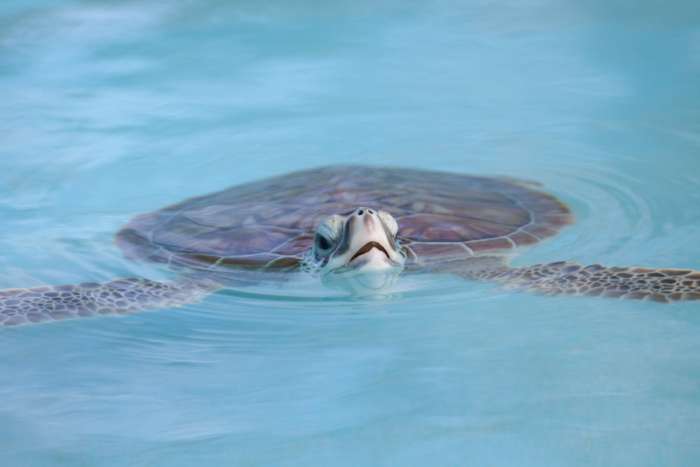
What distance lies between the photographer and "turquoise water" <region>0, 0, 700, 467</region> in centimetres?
283

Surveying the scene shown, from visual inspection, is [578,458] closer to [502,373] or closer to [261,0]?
[502,373]

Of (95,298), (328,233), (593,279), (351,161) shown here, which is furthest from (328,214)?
(351,161)

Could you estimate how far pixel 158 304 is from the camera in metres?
3.82

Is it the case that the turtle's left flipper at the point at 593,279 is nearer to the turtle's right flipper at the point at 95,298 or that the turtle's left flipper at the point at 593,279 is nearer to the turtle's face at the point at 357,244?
the turtle's face at the point at 357,244

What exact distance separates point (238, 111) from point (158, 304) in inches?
136

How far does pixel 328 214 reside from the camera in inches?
164

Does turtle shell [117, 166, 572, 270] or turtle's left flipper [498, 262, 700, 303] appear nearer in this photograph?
turtle's left flipper [498, 262, 700, 303]

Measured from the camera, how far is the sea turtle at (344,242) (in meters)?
3.72

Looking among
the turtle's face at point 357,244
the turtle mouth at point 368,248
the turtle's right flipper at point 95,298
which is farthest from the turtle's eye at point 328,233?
the turtle's right flipper at point 95,298

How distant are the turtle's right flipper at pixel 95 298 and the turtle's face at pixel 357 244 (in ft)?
1.64

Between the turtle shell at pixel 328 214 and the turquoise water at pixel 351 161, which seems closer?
the turquoise water at pixel 351 161

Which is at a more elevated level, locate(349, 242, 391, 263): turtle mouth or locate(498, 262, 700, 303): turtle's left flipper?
locate(349, 242, 391, 263): turtle mouth

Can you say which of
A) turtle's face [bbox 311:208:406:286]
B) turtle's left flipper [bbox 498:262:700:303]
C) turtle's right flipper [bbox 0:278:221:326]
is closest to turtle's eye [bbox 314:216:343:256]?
turtle's face [bbox 311:208:406:286]

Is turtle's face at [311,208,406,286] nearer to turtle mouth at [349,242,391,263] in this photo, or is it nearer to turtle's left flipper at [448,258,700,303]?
turtle mouth at [349,242,391,263]
